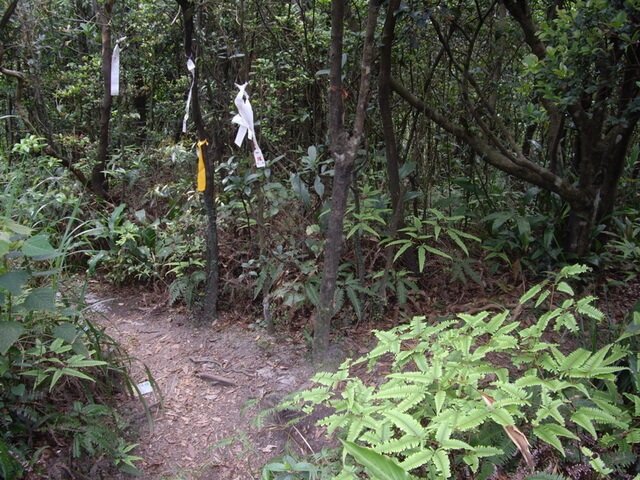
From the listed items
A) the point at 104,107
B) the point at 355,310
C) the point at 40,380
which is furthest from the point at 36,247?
the point at 104,107

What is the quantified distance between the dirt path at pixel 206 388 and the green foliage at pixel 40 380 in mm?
263

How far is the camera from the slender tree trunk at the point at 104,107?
459 centimetres

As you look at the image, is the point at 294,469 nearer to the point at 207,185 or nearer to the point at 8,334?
the point at 8,334

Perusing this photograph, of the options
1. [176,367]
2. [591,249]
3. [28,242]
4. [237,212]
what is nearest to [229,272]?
[237,212]

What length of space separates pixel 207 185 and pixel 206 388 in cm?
132

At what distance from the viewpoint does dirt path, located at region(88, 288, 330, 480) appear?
2.57m

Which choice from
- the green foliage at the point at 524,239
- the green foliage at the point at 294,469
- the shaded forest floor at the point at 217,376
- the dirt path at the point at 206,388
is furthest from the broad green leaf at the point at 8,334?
the green foliage at the point at 524,239

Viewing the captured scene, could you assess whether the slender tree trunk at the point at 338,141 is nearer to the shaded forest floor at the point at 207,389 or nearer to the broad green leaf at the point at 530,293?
the shaded forest floor at the point at 207,389

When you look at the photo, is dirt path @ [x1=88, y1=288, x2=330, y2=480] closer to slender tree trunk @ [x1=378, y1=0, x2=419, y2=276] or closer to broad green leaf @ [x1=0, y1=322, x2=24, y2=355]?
broad green leaf @ [x1=0, y1=322, x2=24, y2=355]

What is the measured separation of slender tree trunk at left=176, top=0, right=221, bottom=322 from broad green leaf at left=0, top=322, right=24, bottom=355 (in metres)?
1.52

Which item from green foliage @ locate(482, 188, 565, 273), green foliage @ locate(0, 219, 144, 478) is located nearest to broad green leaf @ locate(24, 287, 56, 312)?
green foliage @ locate(0, 219, 144, 478)

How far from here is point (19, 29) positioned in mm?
5461

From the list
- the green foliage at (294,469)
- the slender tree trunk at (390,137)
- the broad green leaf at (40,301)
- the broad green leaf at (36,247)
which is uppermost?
the slender tree trunk at (390,137)

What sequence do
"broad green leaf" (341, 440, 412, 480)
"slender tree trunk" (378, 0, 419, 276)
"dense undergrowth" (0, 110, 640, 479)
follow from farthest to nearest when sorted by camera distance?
"slender tree trunk" (378, 0, 419, 276), "dense undergrowth" (0, 110, 640, 479), "broad green leaf" (341, 440, 412, 480)
